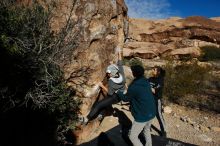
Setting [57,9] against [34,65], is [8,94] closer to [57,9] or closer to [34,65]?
[34,65]

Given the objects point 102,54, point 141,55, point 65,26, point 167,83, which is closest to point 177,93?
point 167,83

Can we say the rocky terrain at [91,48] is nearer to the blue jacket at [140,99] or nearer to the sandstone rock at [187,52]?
the blue jacket at [140,99]

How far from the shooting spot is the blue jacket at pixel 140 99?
5238 mm

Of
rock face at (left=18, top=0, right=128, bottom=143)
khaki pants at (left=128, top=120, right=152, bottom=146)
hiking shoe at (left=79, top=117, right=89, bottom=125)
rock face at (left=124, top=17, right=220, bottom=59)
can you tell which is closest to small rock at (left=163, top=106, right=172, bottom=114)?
rock face at (left=18, top=0, right=128, bottom=143)

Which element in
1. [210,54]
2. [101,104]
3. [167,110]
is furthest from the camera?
[210,54]

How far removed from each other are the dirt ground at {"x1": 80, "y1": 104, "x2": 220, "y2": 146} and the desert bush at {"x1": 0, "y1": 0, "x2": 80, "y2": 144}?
112 cm

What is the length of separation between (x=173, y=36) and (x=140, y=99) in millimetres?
27381

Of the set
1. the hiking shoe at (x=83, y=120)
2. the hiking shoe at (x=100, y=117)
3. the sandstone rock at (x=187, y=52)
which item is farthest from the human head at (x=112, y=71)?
the sandstone rock at (x=187, y=52)

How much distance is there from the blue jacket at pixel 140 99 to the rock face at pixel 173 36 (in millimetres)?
22715

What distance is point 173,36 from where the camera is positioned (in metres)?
31.6

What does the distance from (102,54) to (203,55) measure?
2101 cm

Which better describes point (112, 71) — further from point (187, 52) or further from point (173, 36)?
point (173, 36)

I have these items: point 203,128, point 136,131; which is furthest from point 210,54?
point 136,131

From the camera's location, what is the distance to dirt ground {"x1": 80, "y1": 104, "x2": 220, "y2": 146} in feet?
24.9
